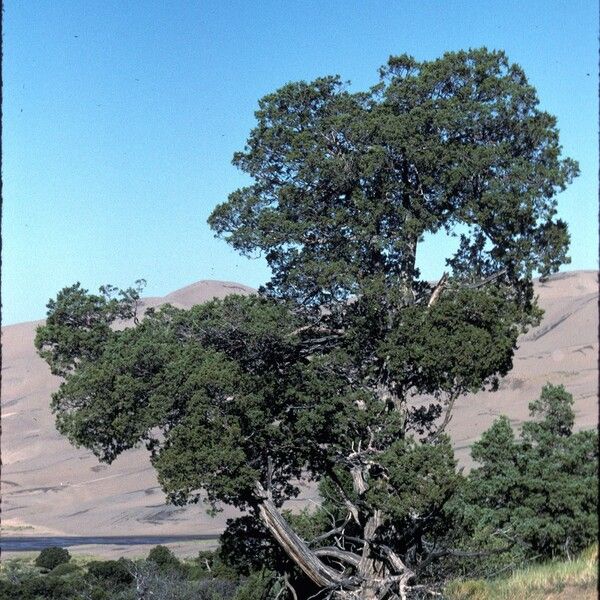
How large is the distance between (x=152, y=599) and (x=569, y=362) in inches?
2768

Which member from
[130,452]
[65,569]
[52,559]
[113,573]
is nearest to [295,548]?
[113,573]

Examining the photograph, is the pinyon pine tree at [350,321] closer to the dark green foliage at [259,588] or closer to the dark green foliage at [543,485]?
the dark green foliage at [259,588]

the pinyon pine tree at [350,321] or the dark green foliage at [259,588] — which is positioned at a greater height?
the pinyon pine tree at [350,321]

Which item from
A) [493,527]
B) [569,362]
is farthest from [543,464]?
[569,362]

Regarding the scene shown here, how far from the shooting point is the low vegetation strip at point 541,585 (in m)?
15.4

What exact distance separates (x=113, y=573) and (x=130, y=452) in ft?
188

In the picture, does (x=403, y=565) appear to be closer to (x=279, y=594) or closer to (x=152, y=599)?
(x=279, y=594)

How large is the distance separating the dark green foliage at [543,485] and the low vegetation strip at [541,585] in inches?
162

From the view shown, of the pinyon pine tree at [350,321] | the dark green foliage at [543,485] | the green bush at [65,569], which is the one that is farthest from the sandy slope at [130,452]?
the pinyon pine tree at [350,321]

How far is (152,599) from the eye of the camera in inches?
902

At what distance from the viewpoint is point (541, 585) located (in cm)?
1611

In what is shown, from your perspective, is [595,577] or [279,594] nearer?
[595,577]

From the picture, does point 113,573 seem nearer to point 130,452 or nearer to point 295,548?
point 295,548

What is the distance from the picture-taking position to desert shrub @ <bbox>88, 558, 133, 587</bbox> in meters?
34.2
